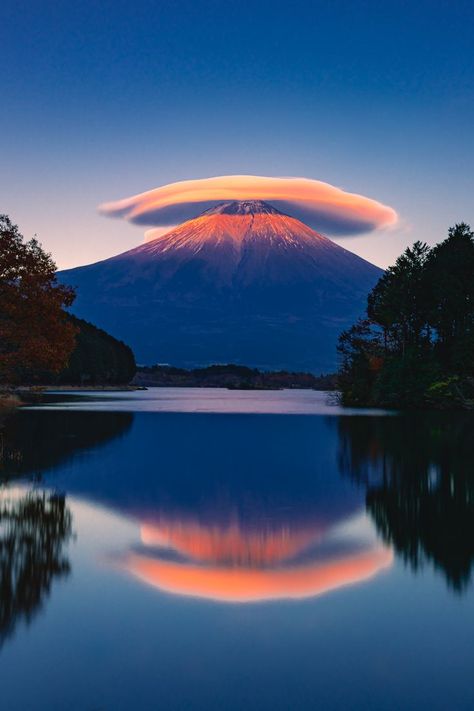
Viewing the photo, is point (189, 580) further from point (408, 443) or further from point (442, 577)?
point (408, 443)

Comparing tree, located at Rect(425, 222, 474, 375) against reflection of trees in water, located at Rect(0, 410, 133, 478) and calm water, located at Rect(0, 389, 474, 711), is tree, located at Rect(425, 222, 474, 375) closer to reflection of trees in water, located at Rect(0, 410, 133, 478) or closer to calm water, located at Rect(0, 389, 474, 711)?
reflection of trees in water, located at Rect(0, 410, 133, 478)

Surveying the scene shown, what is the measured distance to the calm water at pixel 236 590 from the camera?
5.80 meters

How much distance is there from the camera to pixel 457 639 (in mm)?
6902

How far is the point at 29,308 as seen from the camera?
112 ft

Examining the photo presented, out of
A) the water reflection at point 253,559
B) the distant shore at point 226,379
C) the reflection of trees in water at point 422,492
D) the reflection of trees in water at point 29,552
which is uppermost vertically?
the distant shore at point 226,379

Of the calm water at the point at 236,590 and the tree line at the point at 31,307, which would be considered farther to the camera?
the tree line at the point at 31,307

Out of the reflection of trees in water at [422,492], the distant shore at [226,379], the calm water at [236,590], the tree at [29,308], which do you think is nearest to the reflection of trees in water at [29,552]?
the calm water at [236,590]

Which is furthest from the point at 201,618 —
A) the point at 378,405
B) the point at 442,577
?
the point at 378,405

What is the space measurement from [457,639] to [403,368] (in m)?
56.0

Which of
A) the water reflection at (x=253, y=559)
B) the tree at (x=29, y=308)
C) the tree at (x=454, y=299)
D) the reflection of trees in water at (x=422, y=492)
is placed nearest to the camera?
the water reflection at (x=253, y=559)

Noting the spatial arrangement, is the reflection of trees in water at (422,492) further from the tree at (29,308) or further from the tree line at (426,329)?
the tree line at (426,329)

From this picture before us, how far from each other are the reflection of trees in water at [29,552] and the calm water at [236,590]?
0.03m

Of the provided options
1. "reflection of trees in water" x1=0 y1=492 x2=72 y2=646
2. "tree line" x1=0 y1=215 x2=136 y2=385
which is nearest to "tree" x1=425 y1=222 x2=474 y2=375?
"tree line" x1=0 y1=215 x2=136 y2=385

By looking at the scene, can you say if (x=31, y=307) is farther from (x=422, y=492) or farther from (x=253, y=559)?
(x=253, y=559)
